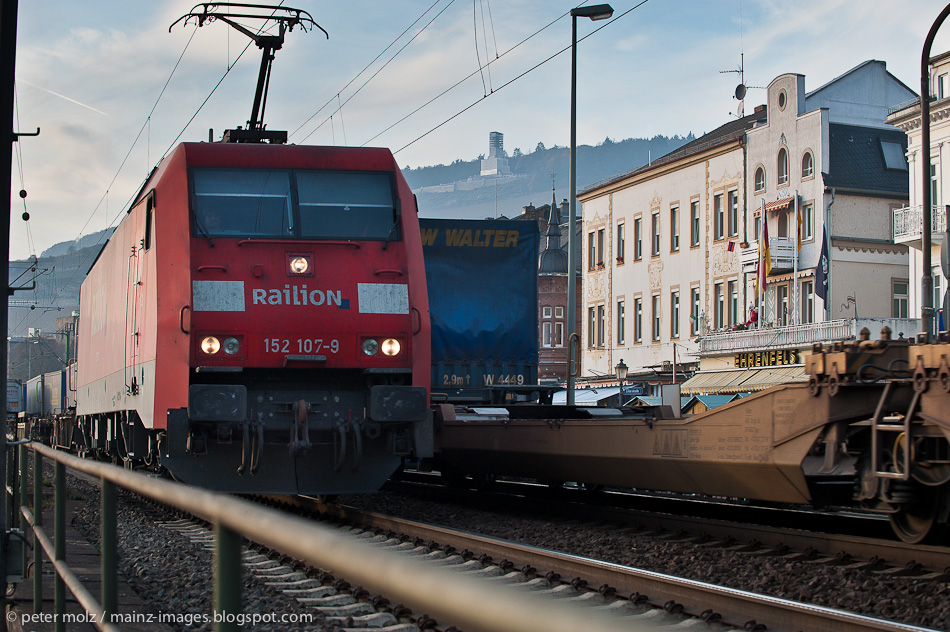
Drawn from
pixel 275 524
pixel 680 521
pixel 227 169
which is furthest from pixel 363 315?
pixel 275 524

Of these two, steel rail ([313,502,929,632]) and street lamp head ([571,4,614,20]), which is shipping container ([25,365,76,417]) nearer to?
street lamp head ([571,4,614,20])

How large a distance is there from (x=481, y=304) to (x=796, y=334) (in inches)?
1031

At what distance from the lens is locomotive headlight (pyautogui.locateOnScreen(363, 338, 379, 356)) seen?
1049 centimetres

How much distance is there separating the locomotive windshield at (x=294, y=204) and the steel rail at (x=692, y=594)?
11.6 ft

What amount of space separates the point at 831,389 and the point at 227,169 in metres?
6.39

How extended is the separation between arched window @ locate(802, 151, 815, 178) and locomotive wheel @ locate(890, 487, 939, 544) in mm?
35860

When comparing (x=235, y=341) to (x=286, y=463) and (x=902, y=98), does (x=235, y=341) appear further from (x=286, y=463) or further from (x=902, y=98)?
(x=902, y=98)

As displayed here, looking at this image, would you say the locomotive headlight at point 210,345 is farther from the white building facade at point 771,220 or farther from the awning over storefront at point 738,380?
the white building facade at point 771,220

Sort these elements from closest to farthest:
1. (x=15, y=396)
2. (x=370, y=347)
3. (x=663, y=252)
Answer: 1. (x=370, y=347)
2. (x=663, y=252)
3. (x=15, y=396)

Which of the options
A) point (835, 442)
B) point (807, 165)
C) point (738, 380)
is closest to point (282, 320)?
point (835, 442)

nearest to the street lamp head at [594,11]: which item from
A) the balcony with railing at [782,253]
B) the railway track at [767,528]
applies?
the railway track at [767,528]

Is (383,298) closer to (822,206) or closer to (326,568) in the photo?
(326,568)

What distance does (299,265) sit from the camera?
10.6 metres

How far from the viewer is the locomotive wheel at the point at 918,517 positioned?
7562mm
